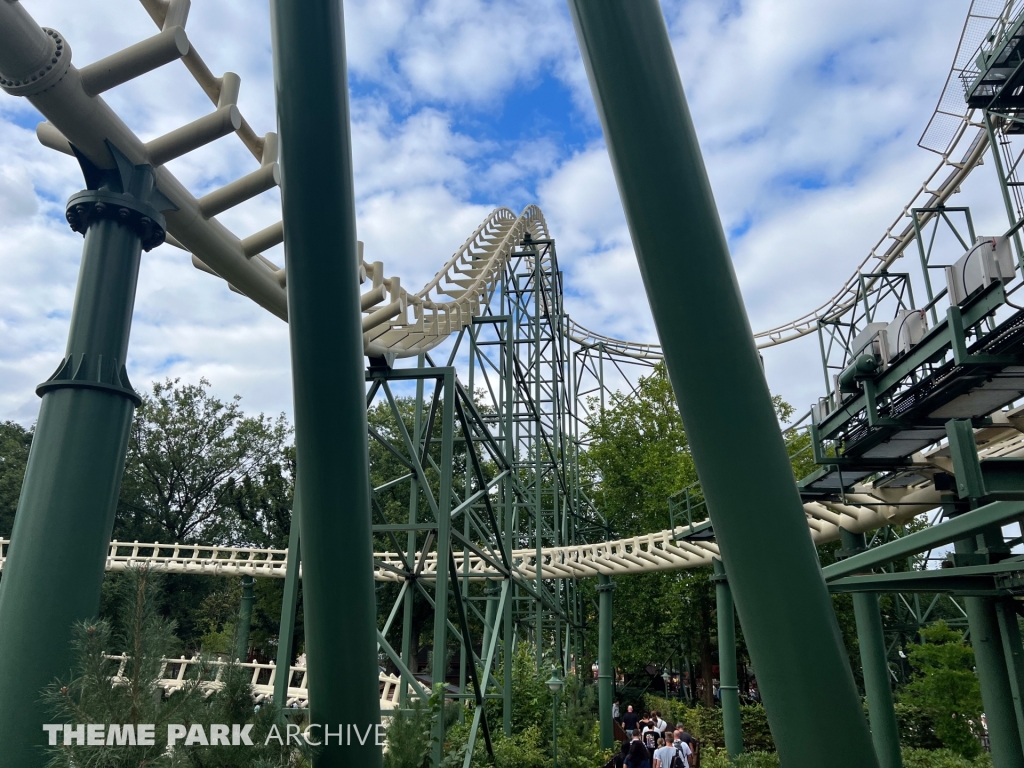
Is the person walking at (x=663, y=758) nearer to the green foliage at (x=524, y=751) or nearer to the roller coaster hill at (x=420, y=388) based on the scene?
the green foliage at (x=524, y=751)

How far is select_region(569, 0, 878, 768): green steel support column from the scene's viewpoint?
144 cm

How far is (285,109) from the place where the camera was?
2590 mm

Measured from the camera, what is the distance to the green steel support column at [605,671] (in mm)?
17719

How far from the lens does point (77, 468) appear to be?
3.48 meters

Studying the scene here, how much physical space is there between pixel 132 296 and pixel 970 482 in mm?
4642

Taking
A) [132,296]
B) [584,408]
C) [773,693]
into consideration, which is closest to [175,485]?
[584,408]

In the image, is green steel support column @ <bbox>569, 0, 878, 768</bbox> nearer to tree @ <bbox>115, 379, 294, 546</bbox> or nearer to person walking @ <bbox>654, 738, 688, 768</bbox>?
person walking @ <bbox>654, 738, 688, 768</bbox>

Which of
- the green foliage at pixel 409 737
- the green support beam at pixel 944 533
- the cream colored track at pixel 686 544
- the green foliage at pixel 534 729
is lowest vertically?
the green foliage at pixel 534 729

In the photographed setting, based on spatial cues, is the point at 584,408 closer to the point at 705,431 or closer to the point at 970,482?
the point at 970,482

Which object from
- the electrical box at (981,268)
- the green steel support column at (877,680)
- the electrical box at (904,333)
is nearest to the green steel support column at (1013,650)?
the green steel support column at (877,680)

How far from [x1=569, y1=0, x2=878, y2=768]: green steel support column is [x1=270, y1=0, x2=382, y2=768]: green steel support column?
4.49ft

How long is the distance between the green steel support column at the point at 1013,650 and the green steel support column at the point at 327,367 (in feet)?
26.7

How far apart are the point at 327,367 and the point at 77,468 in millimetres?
1541

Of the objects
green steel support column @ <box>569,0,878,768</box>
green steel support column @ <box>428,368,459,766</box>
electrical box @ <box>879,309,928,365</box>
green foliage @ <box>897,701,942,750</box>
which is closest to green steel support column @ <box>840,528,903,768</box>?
electrical box @ <box>879,309,928,365</box>
